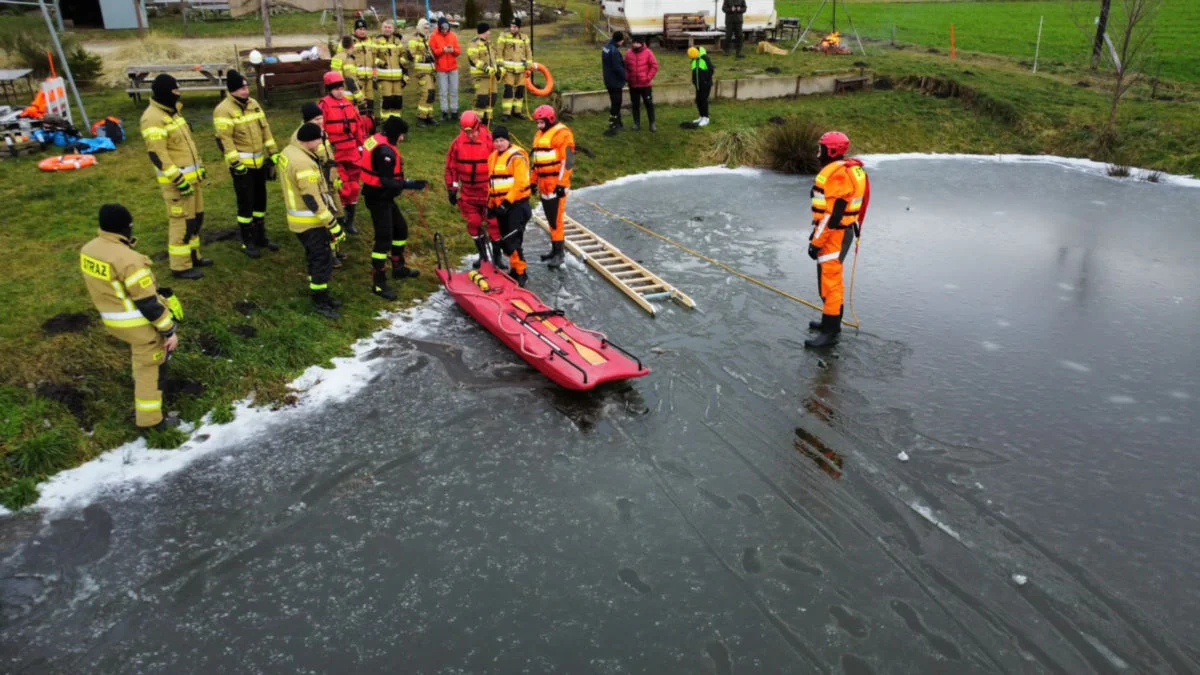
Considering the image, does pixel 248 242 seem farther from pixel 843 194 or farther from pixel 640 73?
pixel 640 73

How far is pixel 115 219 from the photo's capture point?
579 cm

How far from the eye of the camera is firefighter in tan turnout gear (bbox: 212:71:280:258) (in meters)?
8.66

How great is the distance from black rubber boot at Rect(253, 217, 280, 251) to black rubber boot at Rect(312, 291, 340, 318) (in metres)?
1.37

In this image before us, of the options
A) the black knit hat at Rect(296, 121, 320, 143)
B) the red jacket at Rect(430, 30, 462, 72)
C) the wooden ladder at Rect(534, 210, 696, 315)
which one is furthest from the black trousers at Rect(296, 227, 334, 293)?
the red jacket at Rect(430, 30, 462, 72)

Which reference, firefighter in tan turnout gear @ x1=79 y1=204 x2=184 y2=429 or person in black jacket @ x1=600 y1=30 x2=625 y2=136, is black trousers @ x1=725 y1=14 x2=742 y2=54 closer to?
person in black jacket @ x1=600 y1=30 x2=625 y2=136

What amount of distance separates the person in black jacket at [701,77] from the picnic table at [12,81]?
13.1 meters

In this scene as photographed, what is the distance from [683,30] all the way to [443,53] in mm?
10962

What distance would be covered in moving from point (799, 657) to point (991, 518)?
2.03 metres

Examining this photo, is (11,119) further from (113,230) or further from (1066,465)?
(1066,465)

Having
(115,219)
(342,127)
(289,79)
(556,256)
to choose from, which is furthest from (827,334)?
(289,79)

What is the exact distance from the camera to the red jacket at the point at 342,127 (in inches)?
368

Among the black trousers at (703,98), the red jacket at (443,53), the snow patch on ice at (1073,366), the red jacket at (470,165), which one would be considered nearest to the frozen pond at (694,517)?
the snow patch on ice at (1073,366)

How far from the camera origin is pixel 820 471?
6.07m

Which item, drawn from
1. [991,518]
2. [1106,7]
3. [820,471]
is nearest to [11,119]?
[820,471]
